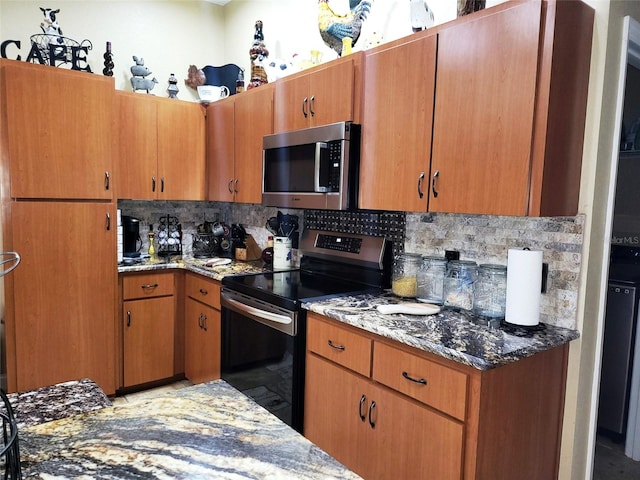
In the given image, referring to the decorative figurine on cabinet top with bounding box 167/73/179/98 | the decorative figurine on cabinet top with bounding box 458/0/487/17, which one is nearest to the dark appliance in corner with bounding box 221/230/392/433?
the decorative figurine on cabinet top with bounding box 458/0/487/17

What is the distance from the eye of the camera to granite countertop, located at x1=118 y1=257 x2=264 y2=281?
→ 291 centimetres

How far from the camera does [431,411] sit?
63.7 inches

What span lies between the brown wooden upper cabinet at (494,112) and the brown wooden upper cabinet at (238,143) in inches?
42.3

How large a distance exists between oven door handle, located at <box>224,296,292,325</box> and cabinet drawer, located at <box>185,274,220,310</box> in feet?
0.68

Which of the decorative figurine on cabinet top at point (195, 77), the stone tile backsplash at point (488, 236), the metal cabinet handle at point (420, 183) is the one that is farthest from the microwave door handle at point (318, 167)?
the decorative figurine on cabinet top at point (195, 77)

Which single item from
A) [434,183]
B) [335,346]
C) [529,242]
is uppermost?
[434,183]

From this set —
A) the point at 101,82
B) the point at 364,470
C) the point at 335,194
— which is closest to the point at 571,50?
the point at 335,194

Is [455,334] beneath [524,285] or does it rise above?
beneath

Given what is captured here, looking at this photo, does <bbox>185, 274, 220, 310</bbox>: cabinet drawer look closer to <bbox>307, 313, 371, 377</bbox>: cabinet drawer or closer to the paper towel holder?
<bbox>307, 313, 371, 377</bbox>: cabinet drawer

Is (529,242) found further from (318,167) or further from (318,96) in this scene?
(318,96)

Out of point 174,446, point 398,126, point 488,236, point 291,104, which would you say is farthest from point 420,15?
point 174,446

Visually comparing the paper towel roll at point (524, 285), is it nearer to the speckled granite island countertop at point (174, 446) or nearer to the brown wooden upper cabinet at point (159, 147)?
the speckled granite island countertop at point (174, 446)

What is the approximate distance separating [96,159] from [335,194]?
5.32 ft

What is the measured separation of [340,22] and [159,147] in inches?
61.9
